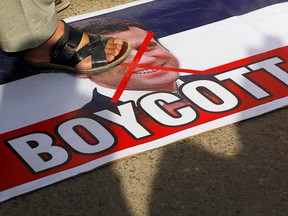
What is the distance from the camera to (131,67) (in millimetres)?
1902

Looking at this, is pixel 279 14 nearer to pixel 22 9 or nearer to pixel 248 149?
pixel 248 149

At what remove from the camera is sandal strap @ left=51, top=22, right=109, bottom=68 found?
1880 millimetres

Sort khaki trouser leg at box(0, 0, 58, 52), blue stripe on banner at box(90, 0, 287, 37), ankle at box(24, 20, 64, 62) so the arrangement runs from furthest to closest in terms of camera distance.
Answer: blue stripe on banner at box(90, 0, 287, 37) < ankle at box(24, 20, 64, 62) < khaki trouser leg at box(0, 0, 58, 52)

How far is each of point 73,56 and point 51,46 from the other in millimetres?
73

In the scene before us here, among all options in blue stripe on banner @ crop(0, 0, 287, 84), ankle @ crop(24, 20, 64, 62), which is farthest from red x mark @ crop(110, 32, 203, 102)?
ankle @ crop(24, 20, 64, 62)

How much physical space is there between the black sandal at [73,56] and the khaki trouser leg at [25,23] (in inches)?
2.5

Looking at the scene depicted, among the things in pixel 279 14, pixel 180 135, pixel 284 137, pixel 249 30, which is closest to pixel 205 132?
pixel 180 135

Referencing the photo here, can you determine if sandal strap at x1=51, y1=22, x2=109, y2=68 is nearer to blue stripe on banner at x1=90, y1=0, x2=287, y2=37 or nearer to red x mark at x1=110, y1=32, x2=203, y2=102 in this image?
red x mark at x1=110, y1=32, x2=203, y2=102

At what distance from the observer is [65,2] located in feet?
7.36

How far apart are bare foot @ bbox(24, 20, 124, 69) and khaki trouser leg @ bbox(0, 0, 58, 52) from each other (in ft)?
0.15

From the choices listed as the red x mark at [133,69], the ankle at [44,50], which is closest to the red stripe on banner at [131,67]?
the red x mark at [133,69]

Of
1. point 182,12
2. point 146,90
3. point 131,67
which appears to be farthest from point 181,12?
point 146,90

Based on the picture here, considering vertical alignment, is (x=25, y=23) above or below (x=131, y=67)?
above

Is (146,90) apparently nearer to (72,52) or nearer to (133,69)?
(133,69)
